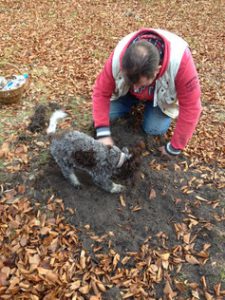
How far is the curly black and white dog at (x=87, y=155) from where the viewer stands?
3.76 m

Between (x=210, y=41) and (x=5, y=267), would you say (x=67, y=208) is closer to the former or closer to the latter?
(x=5, y=267)

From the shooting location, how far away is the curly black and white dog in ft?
12.3

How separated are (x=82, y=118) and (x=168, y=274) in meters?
2.76

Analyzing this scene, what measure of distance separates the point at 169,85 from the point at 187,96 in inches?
10.0

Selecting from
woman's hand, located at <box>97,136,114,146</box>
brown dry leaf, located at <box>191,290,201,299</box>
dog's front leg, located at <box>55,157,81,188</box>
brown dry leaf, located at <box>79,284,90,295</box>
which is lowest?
brown dry leaf, located at <box>79,284,90,295</box>

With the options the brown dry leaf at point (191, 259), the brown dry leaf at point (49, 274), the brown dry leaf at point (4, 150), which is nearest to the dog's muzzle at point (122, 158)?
the brown dry leaf at point (191, 259)

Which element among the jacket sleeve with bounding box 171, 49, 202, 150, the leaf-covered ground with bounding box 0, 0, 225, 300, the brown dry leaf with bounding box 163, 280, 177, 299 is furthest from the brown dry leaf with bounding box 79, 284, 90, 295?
the jacket sleeve with bounding box 171, 49, 202, 150

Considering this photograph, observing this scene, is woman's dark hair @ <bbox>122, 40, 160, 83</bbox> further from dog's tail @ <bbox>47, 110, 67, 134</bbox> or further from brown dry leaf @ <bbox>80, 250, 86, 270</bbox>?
brown dry leaf @ <bbox>80, 250, 86, 270</bbox>

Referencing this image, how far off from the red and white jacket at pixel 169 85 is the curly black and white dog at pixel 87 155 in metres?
0.60

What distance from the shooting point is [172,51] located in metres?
3.74

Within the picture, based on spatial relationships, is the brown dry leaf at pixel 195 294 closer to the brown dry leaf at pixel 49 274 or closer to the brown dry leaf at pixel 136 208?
the brown dry leaf at pixel 136 208

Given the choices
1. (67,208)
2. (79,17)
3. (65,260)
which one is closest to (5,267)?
(65,260)

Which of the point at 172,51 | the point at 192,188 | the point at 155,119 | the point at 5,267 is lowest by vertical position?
the point at 5,267

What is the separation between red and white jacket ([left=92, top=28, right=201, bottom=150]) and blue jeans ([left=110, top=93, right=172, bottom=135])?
17 cm
